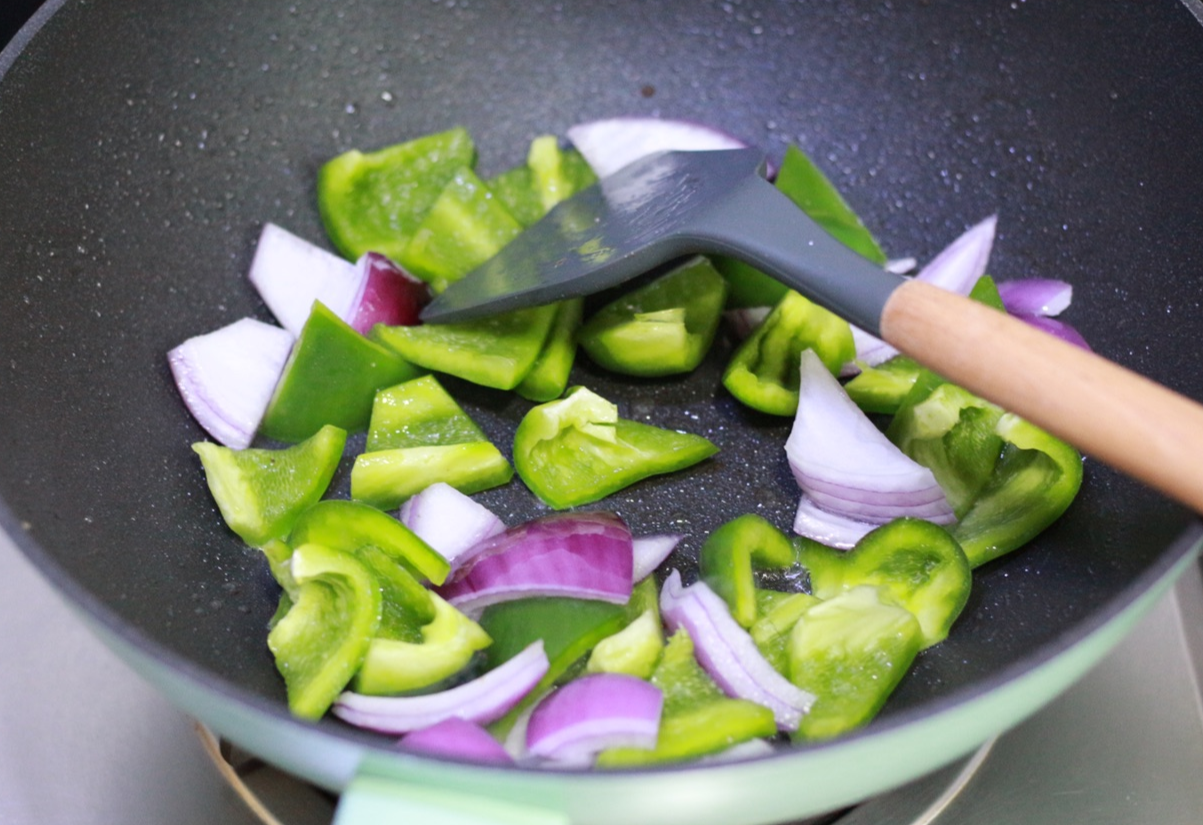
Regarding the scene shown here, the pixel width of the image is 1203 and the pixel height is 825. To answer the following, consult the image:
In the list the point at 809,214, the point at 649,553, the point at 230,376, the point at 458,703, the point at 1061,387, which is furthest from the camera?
the point at 809,214

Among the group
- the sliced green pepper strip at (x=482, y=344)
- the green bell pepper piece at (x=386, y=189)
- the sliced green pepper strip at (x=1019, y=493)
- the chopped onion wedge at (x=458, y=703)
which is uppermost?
the green bell pepper piece at (x=386, y=189)

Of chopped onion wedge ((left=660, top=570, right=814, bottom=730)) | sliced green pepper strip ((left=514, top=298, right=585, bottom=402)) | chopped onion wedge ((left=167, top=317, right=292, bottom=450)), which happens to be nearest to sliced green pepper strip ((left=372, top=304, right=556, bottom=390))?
sliced green pepper strip ((left=514, top=298, right=585, bottom=402))

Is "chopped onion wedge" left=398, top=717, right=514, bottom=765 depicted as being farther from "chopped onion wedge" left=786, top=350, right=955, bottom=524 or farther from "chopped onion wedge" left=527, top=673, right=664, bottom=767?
"chopped onion wedge" left=786, top=350, right=955, bottom=524

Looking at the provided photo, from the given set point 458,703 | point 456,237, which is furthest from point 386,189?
point 458,703

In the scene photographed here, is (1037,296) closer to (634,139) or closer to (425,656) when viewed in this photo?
(634,139)

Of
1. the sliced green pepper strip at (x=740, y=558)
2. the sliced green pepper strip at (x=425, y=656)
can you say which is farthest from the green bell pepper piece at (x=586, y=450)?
the sliced green pepper strip at (x=425, y=656)

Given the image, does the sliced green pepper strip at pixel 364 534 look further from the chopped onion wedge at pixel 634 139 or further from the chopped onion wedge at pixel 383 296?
the chopped onion wedge at pixel 634 139
